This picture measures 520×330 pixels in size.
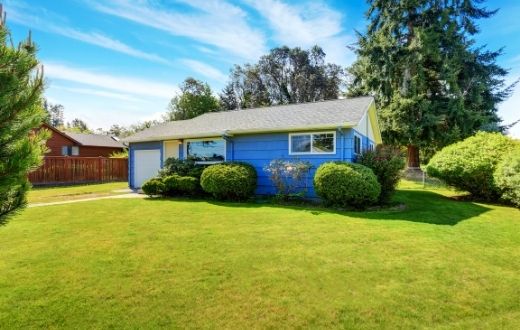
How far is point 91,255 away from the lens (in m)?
5.16

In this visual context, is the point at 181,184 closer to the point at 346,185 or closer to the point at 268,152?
the point at 268,152

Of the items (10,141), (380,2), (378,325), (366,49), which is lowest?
(378,325)

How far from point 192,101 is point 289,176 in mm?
24917

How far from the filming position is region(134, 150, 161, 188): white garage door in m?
16.2

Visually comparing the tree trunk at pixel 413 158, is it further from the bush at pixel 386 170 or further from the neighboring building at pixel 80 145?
the neighboring building at pixel 80 145

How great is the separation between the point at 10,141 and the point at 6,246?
4683 mm

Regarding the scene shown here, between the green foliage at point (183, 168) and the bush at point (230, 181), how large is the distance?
39.9 inches

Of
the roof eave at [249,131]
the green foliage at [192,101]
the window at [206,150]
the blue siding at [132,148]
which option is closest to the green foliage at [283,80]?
the green foliage at [192,101]

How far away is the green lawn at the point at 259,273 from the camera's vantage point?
3361mm

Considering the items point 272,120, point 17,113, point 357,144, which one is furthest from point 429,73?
point 17,113

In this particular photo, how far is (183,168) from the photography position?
1338 cm

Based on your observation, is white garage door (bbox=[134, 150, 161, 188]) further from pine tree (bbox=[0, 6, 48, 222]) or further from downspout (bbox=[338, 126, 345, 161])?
pine tree (bbox=[0, 6, 48, 222])

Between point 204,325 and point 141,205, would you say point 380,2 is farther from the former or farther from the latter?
point 204,325

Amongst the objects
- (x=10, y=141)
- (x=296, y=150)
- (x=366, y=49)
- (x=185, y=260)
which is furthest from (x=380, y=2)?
(x=10, y=141)
